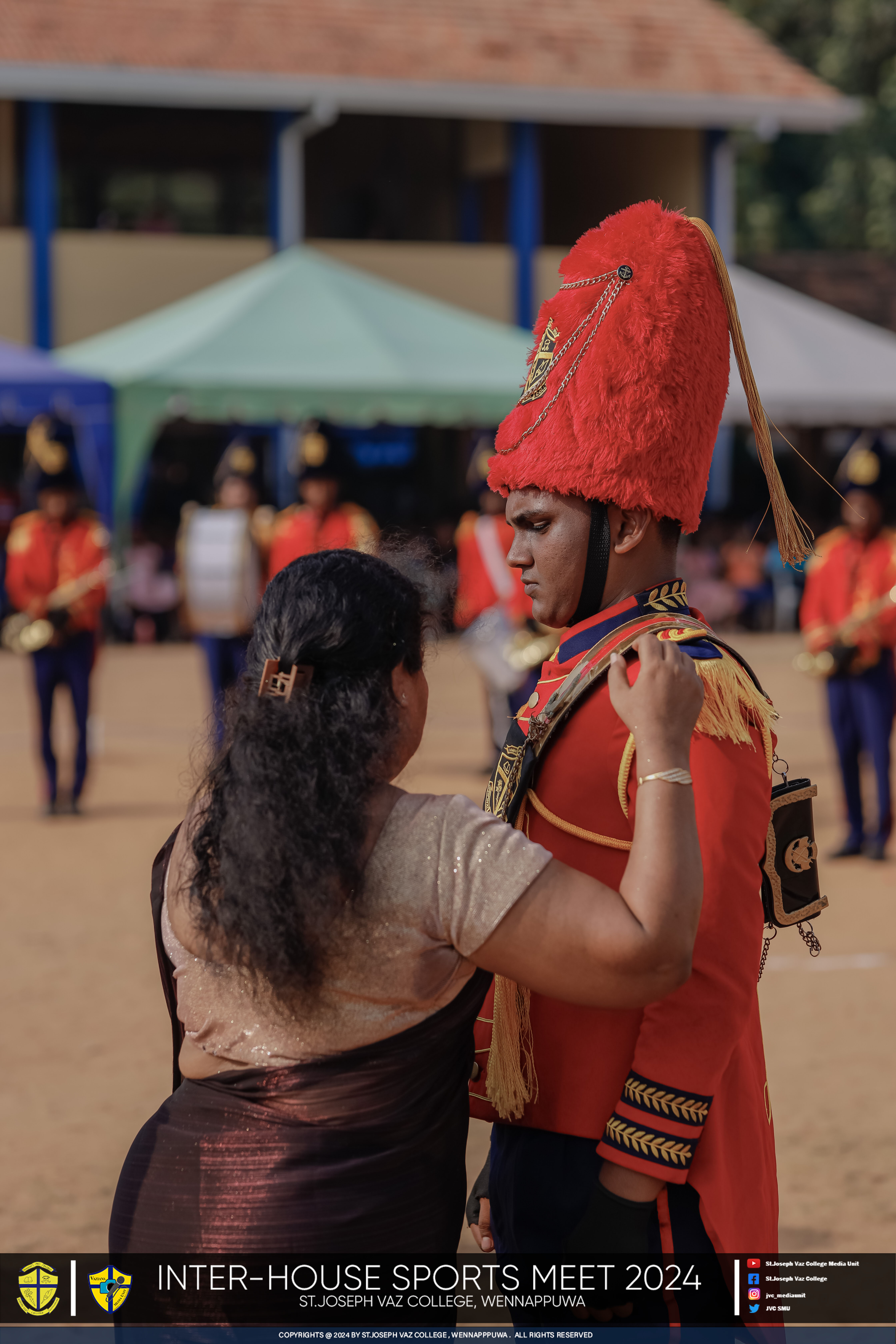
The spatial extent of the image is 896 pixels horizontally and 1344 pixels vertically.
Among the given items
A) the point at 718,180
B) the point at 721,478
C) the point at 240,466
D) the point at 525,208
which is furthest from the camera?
the point at 718,180

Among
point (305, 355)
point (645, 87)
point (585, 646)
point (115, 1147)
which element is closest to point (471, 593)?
point (305, 355)

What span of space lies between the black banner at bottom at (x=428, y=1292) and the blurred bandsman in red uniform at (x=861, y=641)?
6168 millimetres

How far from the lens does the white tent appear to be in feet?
56.8

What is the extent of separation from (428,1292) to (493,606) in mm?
8544

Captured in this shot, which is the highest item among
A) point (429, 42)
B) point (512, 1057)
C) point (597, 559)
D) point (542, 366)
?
point (542, 366)

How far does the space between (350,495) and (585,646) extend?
35.9 ft

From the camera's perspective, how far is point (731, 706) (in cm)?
213

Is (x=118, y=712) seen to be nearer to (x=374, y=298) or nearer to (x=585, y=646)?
(x=374, y=298)

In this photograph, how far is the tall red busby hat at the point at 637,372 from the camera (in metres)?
2.23

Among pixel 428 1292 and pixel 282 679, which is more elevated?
pixel 282 679

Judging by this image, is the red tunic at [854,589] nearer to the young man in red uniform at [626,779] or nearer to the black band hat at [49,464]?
the black band hat at [49,464]

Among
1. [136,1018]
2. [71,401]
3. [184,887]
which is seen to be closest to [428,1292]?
[184,887]

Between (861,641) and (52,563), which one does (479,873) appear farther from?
(52,563)

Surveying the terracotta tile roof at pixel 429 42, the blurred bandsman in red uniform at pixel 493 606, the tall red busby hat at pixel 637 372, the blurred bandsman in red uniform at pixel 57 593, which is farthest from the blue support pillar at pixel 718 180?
the tall red busby hat at pixel 637 372
